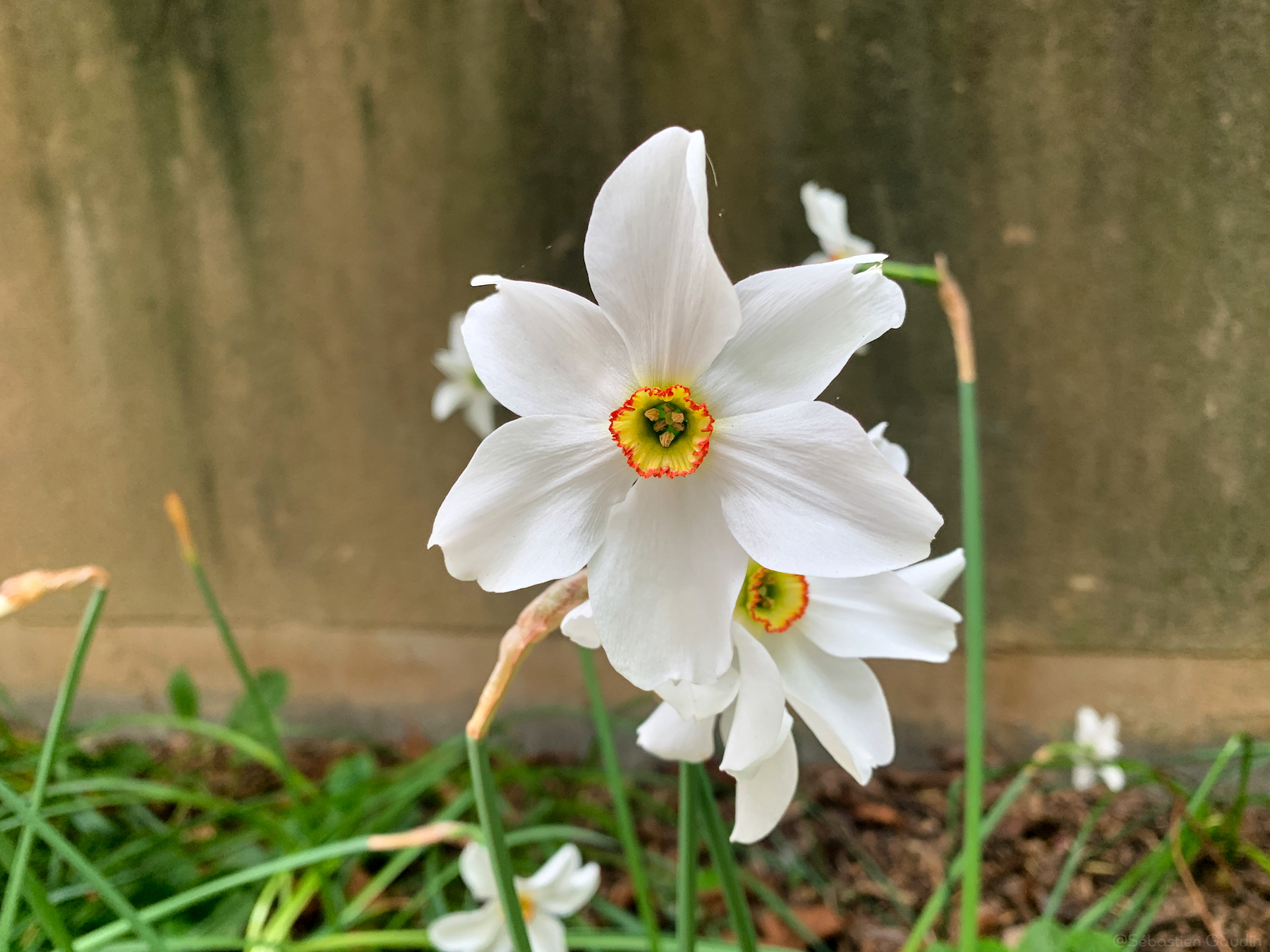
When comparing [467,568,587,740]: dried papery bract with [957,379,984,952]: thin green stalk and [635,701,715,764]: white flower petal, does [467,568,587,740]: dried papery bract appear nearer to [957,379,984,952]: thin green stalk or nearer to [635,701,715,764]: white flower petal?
[635,701,715,764]: white flower petal

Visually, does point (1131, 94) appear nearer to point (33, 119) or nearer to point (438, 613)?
point (438, 613)

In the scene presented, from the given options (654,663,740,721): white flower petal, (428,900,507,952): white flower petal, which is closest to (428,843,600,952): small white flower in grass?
(428,900,507,952): white flower petal

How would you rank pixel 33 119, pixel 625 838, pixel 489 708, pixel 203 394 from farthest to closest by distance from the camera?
pixel 203 394 → pixel 33 119 → pixel 625 838 → pixel 489 708

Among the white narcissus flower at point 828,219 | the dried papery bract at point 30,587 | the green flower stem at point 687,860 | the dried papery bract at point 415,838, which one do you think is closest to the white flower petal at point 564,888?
the dried papery bract at point 415,838

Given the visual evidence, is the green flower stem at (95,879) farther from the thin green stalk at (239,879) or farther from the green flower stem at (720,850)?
the green flower stem at (720,850)

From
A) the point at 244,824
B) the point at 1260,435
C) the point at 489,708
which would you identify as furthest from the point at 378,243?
the point at 1260,435

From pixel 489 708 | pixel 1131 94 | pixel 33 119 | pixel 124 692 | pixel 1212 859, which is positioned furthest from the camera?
pixel 124 692

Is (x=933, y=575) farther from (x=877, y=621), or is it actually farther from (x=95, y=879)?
(x=95, y=879)
